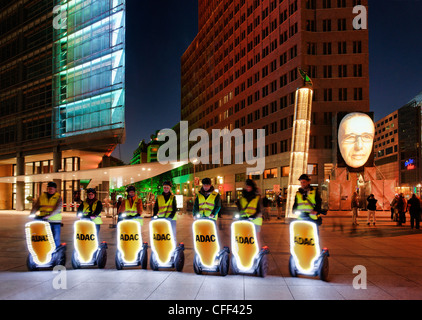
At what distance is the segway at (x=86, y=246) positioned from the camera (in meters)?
8.33

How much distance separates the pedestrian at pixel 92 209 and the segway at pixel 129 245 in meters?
0.62

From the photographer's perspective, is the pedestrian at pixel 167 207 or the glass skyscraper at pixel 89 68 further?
the glass skyscraper at pixel 89 68

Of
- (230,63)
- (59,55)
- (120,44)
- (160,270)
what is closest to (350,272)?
(160,270)

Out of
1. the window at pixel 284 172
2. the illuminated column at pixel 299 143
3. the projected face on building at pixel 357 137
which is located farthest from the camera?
the window at pixel 284 172

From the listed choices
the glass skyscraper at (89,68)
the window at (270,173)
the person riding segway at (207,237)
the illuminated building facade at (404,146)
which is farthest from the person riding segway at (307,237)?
the illuminated building facade at (404,146)

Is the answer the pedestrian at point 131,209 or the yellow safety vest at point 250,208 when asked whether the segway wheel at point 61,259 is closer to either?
the pedestrian at point 131,209

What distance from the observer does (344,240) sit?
555 inches

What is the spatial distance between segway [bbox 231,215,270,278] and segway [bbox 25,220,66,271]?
13.3ft

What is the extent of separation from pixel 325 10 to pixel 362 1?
5415 mm

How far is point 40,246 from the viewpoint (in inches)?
321

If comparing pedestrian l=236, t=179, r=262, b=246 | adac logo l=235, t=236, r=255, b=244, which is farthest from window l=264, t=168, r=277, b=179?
adac logo l=235, t=236, r=255, b=244

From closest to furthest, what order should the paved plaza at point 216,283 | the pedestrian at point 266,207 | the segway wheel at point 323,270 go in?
the paved plaza at point 216,283 < the segway wheel at point 323,270 < the pedestrian at point 266,207

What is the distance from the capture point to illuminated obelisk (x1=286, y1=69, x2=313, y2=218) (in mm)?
24844

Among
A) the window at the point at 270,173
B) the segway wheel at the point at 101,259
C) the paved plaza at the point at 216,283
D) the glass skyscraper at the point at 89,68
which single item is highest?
the glass skyscraper at the point at 89,68
